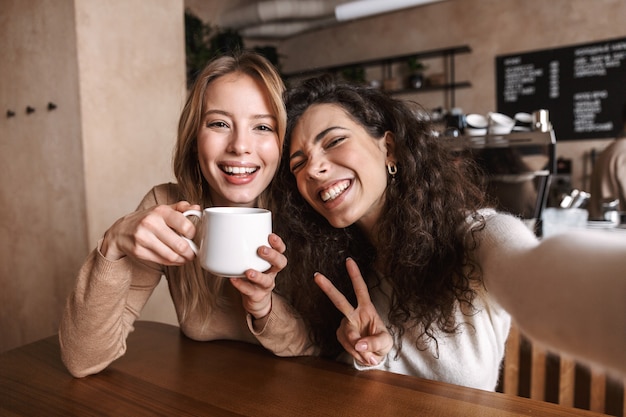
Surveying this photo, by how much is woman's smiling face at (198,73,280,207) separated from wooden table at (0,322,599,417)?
0.42m

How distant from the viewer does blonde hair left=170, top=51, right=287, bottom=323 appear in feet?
3.72

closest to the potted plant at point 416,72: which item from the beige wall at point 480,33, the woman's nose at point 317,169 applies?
the beige wall at point 480,33

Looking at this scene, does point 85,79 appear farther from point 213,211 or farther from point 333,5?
point 333,5

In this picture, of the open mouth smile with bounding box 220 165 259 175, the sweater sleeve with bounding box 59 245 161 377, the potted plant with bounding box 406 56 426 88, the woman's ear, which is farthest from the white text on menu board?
the sweater sleeve with bounding box 59 245 161 377

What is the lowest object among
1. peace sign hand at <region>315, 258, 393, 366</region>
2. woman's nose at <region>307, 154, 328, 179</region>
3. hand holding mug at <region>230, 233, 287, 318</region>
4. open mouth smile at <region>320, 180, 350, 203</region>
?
peace sign hand at <region>315, 258, 393, 366</region>

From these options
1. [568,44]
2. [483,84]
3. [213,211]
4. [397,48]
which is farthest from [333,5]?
[213,211]

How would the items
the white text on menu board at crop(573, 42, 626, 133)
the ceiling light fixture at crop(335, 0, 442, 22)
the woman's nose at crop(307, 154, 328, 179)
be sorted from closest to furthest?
the woman's nose at crop(307, 154, 328, 179), the ceiling light fixture at crop(335, 0, 442, 22), the white text on menu board at crop(573, 42, 626, 133)

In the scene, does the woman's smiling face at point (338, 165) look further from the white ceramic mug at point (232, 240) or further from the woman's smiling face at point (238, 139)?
the white ceramic mug at point (232, 240)

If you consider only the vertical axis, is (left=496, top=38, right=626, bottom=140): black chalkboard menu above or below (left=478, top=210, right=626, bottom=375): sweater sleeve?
above

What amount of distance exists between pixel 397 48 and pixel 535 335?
5.40 metres

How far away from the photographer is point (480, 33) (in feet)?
16.5

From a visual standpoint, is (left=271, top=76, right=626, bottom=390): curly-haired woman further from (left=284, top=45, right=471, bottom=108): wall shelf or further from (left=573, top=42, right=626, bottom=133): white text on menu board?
(left=573, top=42, right=626, bottom=133): white text on menu board

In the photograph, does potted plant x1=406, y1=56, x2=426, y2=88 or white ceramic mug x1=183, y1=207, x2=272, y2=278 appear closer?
white ceramic mug x1=183, y1=207, x2=272, y2=278

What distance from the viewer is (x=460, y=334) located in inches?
43.2
